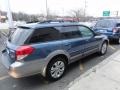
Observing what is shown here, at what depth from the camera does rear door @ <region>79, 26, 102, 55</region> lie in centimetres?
526

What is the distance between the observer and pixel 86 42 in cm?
525

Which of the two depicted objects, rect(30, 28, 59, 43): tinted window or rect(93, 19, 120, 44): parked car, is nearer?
rect(30, 28, 59, 43): tinted window

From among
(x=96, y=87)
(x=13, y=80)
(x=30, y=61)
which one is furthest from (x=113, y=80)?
(x=13, y=80)

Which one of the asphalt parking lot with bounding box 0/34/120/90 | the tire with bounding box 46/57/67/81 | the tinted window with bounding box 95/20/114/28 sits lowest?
the asphalt parking lot with bounding box 0/34/120/90

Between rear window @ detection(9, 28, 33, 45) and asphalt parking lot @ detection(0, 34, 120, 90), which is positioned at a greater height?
rear window @ detection(9, 28, 33, 45)

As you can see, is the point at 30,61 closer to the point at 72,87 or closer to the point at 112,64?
the point at 72,87

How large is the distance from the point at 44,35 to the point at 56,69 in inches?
39.9

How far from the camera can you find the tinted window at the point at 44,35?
12.3 ft

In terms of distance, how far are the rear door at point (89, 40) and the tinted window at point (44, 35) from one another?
1311mm

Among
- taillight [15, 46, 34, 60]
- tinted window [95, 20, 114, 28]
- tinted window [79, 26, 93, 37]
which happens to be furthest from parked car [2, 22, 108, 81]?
tinted window [95, 20, 114, 28]

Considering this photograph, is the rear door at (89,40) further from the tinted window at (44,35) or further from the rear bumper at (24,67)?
the rear bumper at (24,67)

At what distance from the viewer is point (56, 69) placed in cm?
420

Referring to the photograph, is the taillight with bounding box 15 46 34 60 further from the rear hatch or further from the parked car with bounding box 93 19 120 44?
the parked car with bounding box 93 19 120 44

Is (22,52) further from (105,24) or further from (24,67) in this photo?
(105,24)
